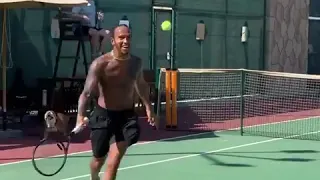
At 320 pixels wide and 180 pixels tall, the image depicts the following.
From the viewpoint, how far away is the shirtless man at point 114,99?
753cm

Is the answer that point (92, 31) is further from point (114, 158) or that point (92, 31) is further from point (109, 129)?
point (114, 158)

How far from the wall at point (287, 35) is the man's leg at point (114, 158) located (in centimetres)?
1550

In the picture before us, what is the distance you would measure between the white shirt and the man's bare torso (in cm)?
871

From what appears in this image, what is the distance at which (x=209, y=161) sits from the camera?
434 inches

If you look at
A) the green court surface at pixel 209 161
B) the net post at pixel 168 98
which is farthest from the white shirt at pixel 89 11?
the green court surface at pixel 209 161

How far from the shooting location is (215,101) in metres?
17.8

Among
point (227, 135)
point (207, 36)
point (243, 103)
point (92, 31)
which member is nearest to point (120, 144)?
point (227, 135)

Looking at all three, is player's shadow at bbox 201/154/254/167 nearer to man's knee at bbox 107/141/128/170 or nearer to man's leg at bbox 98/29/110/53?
man's knee at bbox 107/141/128/170

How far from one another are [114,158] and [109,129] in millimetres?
376

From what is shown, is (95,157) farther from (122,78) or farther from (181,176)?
(181,176)

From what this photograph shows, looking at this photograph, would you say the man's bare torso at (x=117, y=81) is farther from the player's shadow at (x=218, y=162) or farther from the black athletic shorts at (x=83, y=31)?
the black athletic shorts at (x=83, y=31)

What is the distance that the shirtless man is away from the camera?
7.53 m

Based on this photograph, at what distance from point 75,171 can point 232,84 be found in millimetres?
9104

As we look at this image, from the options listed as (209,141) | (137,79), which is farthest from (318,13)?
(137,79)
